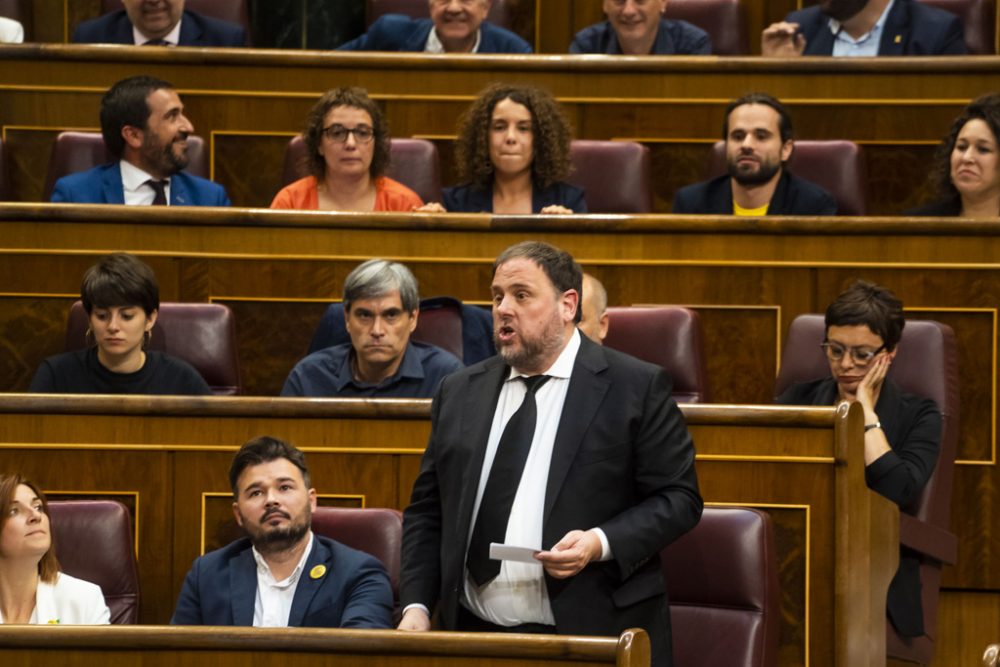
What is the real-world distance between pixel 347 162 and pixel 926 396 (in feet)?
2.55

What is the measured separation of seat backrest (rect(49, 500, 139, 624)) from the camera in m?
1.50

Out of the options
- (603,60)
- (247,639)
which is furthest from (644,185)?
(247,639)

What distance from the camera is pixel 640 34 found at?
2445 mm

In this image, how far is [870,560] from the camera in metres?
1.50

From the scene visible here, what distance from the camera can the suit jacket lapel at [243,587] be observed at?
143 centimetres

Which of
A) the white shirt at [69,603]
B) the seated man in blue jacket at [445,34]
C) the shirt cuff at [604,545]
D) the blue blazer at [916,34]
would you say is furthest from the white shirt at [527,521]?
the blue blazer at [916,34]

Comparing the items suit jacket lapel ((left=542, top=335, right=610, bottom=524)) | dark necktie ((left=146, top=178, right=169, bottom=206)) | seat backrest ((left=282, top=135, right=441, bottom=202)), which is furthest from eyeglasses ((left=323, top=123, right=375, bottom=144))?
suit jacket lapel ((left=542, top=335, right=610, bottom=524))

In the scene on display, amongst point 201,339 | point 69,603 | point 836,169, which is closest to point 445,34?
point 836,169

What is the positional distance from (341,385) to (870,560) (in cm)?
57

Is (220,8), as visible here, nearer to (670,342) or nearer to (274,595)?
(670,342)

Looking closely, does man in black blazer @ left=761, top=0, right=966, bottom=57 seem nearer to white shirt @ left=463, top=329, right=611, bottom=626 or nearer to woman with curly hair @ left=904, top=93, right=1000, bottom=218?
woman with curly hair @ left=904, top=93, right=1000, bottom=218

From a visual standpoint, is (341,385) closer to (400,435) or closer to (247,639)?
(400,435)

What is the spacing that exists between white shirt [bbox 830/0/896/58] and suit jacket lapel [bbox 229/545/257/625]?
138cm

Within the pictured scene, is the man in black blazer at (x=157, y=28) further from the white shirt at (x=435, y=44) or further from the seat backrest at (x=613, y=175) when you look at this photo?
the seat backrest at (x=613, y=175)
